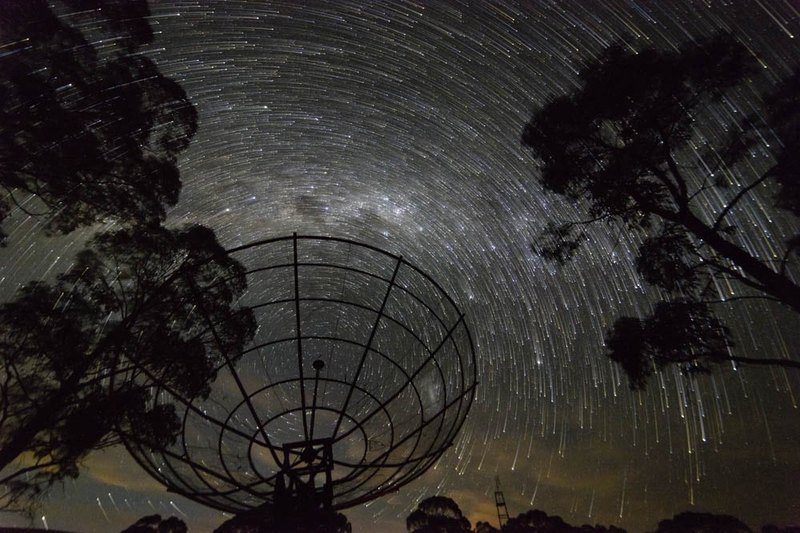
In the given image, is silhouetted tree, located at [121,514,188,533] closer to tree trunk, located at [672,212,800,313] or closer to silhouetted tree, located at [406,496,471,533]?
silhouetted tree, located at [406,496,471,533]

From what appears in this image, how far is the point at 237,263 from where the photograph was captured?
11352mm

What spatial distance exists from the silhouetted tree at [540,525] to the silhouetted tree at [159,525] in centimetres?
1469

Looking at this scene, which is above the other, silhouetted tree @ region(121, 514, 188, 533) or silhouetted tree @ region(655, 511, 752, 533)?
silhouetted tree @ region(655, 511, 752, 533)

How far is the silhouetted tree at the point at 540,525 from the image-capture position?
21978 mm

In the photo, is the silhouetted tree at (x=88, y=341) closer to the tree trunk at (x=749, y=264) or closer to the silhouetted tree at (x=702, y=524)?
the tree trunk at (x=749, y=264)

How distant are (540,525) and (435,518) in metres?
5.15

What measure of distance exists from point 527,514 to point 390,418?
2263cm

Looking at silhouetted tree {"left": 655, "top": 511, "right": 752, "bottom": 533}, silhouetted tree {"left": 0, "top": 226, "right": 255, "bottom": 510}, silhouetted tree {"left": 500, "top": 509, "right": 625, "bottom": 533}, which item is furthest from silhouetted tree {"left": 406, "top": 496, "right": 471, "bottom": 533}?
silhouetted tree {"left": 0, "top": 226, "right": 255, "bottom": 510}

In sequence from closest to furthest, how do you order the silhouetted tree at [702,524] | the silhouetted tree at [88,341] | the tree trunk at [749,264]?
the tree trunk at [749,264]
the silhouetted tree at [88,341]
the silhouetted tree at [702,524]

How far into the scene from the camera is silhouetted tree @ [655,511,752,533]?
66.2ft

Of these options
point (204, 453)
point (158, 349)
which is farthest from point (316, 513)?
point (158, 349)

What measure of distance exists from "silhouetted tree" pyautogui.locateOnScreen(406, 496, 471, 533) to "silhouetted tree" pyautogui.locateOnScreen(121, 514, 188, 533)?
36.3 ft

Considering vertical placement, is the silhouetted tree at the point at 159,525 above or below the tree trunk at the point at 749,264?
below

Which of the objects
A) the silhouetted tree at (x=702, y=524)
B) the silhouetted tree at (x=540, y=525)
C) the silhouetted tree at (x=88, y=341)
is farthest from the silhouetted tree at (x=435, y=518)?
the silhouetted tree at (x=88, y=341)
